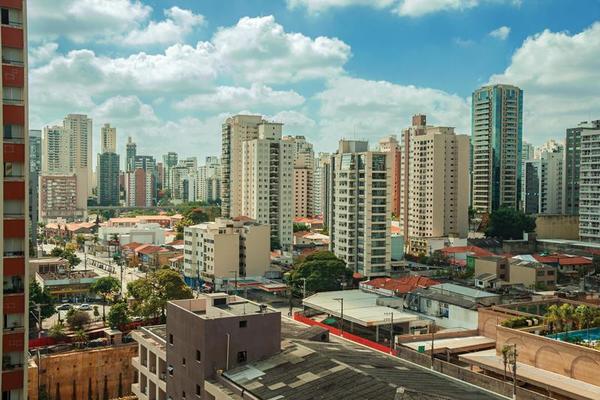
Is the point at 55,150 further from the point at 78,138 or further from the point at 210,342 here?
the point at 210,342

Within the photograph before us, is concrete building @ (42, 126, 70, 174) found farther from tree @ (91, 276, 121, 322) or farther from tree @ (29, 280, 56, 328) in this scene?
tree @ (29, 280, 56, 328)

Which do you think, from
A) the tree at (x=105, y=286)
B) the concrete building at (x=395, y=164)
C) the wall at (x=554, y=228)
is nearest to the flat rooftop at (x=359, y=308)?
the tree at (x=105, y=286)

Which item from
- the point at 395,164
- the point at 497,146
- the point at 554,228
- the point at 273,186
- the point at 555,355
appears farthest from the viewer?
the point at 395,164

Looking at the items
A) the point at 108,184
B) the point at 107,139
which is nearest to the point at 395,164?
the point at 108,184

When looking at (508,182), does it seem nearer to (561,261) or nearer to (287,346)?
(561,261)

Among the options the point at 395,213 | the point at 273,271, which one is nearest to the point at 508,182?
the point at 395,213

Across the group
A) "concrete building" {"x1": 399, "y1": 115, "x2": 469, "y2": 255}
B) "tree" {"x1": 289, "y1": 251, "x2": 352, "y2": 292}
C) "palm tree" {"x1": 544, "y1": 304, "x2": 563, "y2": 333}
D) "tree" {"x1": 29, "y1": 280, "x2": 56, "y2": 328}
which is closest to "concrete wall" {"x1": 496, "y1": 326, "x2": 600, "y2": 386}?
"palm tree" {"x1": 544, "y1": 304, "x2": 563, "y2": 333}
